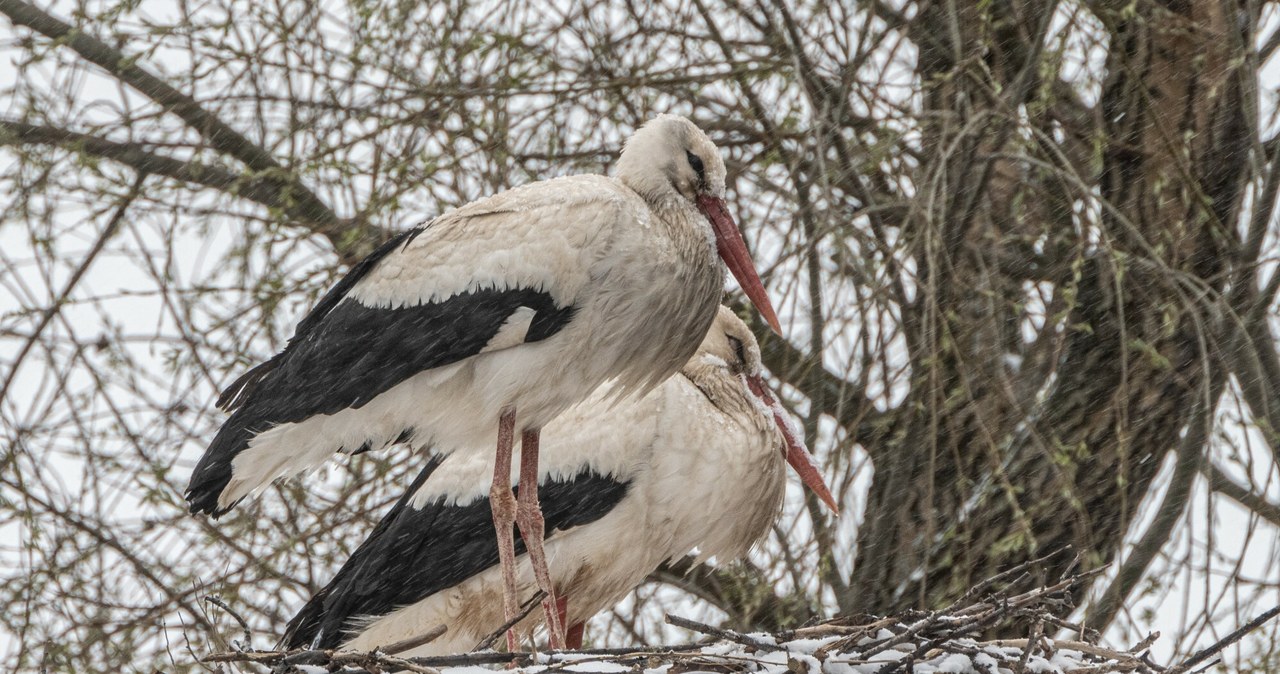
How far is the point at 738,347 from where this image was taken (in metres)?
5.25

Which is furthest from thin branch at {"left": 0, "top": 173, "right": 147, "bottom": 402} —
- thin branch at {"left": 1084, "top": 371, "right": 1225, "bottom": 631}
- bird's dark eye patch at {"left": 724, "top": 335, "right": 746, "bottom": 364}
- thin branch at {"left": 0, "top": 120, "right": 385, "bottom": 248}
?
thin branch at {"left": 1084, "top": 371, "right": 1225, "bottom": 631}

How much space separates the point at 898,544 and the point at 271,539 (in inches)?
72.0

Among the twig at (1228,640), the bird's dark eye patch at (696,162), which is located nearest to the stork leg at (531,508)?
the bird's dark eye patch at (696,162)

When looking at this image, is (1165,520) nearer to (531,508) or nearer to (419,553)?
(531,508)

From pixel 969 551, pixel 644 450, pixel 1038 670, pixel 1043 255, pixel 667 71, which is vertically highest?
pixel 667 71

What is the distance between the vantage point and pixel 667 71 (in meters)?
5.16

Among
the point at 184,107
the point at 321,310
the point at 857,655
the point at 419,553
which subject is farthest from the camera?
the point at 184,107

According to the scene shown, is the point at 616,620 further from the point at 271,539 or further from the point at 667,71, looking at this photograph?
the point at 667,71

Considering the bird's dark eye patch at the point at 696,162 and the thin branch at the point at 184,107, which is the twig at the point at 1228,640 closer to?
the bird's dark eye patch at the point at 696,162

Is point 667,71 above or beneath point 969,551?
above

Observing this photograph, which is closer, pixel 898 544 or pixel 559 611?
pixel 559 611

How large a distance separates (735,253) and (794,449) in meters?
0.91

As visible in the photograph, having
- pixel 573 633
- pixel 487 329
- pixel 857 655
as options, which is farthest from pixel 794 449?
pixel 857 655

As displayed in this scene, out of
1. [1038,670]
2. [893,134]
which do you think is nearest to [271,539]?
[893,134]
